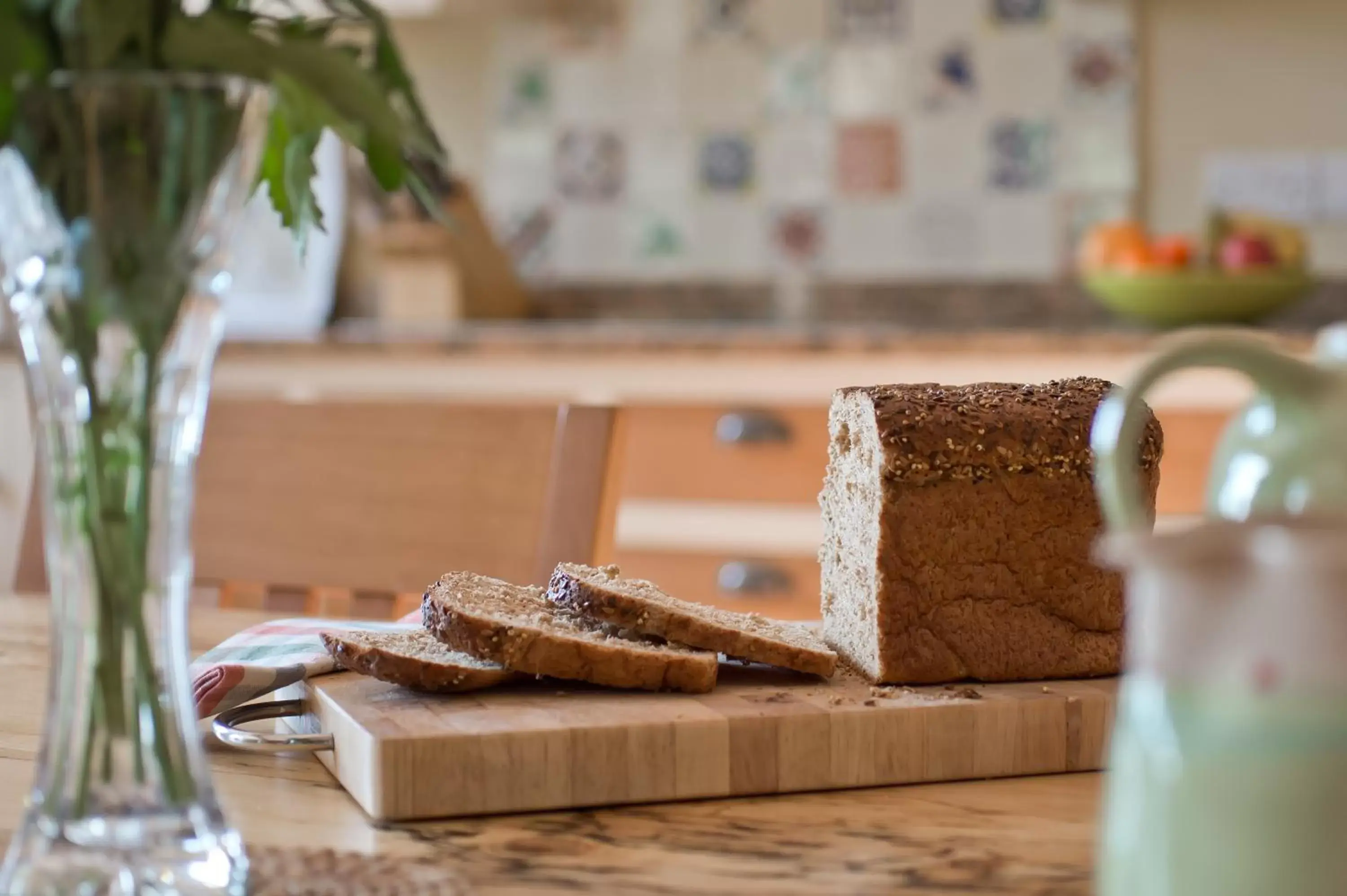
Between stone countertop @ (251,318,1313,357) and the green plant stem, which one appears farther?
stone countertop @ (251,318,1313,357)

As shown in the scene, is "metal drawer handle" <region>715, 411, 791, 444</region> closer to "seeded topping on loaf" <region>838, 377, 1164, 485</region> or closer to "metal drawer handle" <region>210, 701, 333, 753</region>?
"seeded topping on loaf" <region>838, 377, 1164, 485</region>

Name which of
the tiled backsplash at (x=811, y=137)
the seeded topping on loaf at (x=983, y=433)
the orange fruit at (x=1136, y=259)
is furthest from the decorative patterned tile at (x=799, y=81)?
the seeded topping on loaf at (x=983, y=433)

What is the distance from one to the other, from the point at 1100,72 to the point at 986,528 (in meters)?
2.85

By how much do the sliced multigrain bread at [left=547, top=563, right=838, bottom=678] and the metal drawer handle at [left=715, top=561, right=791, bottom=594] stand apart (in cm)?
188

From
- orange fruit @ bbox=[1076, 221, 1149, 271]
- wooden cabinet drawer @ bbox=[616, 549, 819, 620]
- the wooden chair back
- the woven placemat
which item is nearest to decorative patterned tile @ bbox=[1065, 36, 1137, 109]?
orange fruit @ bbox=[1076, 221, 1149, 271]

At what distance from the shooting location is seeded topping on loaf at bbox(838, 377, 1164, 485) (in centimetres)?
111

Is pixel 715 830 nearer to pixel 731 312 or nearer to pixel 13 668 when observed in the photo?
pixel 13 668

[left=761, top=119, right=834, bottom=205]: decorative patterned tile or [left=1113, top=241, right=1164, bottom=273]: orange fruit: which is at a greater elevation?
[left=761, top=119, right=834, bottom=205]: decorative patterned tile

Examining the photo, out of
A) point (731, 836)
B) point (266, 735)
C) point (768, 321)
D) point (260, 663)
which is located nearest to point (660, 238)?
point (768, 321)

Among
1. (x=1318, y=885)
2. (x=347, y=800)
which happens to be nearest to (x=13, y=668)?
(x=347, y=800)

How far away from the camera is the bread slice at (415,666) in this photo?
970 millimetres

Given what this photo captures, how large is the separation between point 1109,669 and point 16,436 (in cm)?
250

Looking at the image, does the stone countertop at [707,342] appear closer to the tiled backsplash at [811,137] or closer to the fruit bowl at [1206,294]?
the fruit bowl at [1206,294]

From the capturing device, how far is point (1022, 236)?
3.78 meters
